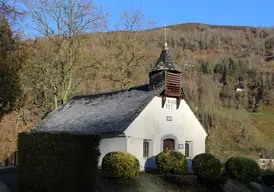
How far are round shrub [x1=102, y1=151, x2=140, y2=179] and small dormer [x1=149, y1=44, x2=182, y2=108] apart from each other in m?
6.39

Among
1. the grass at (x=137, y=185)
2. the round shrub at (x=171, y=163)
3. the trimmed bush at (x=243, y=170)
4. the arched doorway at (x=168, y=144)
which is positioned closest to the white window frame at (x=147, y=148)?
the arched doorway at (x=168, y=144)

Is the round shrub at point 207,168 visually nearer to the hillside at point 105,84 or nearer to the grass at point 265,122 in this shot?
the hillside at point 105,84

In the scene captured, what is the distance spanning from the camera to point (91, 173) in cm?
1653

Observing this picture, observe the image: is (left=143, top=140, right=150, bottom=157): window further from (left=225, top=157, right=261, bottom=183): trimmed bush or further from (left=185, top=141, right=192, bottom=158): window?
(left=225, top=157, right=261, bottom=183): trimmed bush

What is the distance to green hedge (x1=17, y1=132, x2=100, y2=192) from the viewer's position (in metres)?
16.5

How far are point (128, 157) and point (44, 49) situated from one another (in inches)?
838

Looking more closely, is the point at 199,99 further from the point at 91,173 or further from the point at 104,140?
the point at 91,173

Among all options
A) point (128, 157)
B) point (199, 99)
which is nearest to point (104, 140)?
point (128, 157)

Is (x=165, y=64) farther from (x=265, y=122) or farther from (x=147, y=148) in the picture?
(x=265, y=122)

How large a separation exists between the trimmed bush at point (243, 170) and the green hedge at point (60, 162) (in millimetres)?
8804

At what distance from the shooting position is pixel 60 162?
1681cm

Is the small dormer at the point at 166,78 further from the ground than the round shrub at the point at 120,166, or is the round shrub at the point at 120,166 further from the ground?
the small dormer at the point at 166,78

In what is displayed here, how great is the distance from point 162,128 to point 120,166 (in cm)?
624

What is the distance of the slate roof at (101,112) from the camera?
22219 millimetres
